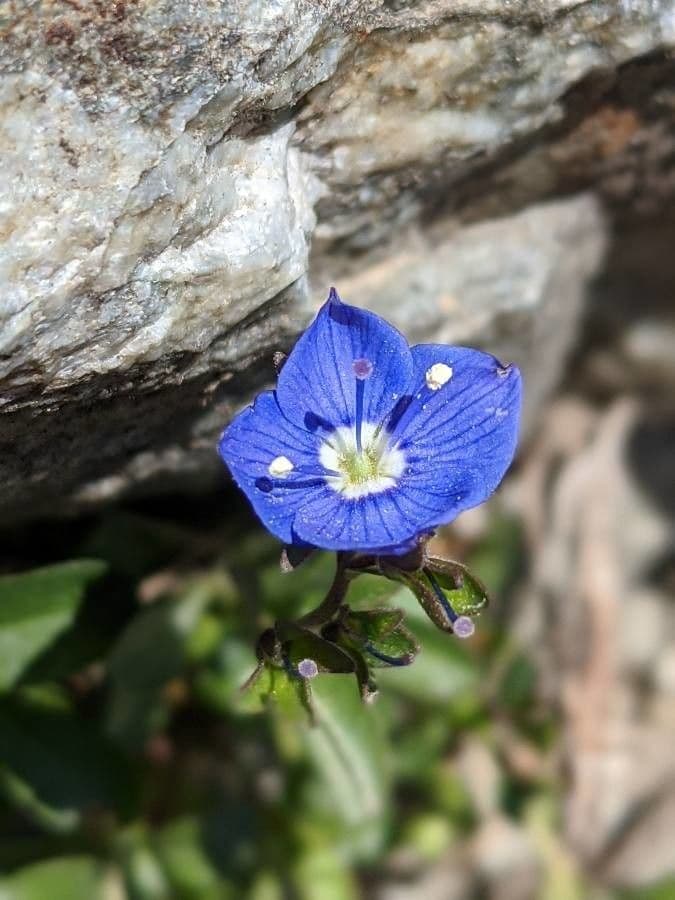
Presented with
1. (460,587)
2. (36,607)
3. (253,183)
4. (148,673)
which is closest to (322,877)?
(148,673)

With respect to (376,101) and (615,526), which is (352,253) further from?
(615,526)

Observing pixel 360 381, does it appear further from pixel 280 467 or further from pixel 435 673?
pixel 435 673

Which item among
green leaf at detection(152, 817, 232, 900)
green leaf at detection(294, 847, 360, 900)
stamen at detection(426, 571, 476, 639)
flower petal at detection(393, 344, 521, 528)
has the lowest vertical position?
green leaf at detection(294, 847, 360, 900)

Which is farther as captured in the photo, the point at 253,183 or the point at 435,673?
the point at 435,673

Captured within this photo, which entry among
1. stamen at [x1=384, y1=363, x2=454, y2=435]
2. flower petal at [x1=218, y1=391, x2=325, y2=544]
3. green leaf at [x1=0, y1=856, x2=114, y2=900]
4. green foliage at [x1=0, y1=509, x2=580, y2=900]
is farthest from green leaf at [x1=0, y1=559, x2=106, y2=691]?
stamen at [x1=384, y1=363, x2=454, y2=435]

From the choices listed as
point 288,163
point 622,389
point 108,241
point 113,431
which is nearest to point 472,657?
point 622,389

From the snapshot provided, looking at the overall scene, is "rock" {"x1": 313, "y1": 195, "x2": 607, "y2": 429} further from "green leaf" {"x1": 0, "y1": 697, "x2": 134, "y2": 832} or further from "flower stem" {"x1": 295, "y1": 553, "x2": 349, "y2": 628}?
"green leaf" {"x1": 0, "y1": 697, "x2": 134, "y2": 832}

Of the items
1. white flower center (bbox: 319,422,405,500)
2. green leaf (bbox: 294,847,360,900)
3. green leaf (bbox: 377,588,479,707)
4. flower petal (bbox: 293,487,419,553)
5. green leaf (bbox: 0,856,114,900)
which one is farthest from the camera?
green leaf (bbox: 294,847,360,900)
